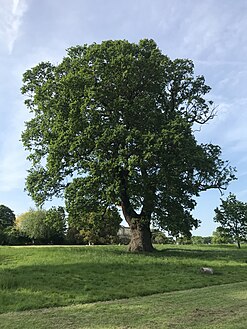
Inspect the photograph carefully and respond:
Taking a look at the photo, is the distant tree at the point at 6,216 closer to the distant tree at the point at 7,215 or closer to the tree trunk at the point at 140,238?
the distant tree at the point at 7,215

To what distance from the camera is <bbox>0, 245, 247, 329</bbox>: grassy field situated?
7352 millimetres

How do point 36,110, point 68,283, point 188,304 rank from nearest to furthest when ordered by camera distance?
point 188,304 < point 68,283 < point 36,110

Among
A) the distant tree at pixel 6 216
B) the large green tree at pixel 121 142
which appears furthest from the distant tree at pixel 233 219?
the distant tree at pixel 6 216

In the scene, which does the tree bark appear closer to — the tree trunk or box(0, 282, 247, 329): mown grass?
the tree trunk

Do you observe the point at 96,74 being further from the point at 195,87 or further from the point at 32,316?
the point at 32,316

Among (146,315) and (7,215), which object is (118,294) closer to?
(146,315)

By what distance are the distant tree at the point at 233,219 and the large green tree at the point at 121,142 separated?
17.3 metres

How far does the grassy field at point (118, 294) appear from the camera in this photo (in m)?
7.35

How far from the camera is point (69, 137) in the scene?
71.3 feet

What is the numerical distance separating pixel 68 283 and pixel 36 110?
661 inches

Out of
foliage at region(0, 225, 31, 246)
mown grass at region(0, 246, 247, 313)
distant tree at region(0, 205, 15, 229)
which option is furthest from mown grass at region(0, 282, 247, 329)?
distant tree at region(0, 205, 15, 229)

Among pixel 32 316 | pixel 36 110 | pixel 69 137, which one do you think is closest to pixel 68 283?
pixel 32 316

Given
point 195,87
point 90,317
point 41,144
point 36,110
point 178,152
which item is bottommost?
point 90,317

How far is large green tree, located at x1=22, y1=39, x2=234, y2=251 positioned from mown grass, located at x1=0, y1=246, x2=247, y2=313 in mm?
4082
